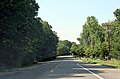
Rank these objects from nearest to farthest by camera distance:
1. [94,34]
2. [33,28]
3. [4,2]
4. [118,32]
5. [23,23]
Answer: [4,2] < [23,23] < [33,28] < [118,32] < [94,34]

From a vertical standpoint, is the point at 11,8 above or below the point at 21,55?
above

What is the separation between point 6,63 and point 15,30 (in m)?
7.58

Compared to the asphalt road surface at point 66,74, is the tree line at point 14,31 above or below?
above

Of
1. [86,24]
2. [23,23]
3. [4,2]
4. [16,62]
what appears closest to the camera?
[4,2]

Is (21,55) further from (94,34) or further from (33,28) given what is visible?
(94,34)

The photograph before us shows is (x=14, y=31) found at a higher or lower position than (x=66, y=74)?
higher

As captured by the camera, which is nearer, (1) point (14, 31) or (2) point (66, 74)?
(2) point (66, 74)

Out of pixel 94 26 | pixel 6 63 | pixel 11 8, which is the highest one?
pixel 94 26

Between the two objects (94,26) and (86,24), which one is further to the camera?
(86,24)

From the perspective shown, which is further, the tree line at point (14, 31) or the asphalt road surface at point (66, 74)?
the tree line at point (14, 31)

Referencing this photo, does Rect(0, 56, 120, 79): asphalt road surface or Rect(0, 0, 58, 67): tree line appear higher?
Answer: Rect(0, 0, 58, 67): tree line

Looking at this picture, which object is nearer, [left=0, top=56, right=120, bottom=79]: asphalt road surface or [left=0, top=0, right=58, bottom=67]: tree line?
[left=0, top=56, right=120, bottom=79]: asphalt road surface

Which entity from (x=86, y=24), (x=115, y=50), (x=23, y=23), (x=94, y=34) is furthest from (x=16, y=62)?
(x=86, y=24)

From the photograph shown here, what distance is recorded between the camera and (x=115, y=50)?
63000 mm
